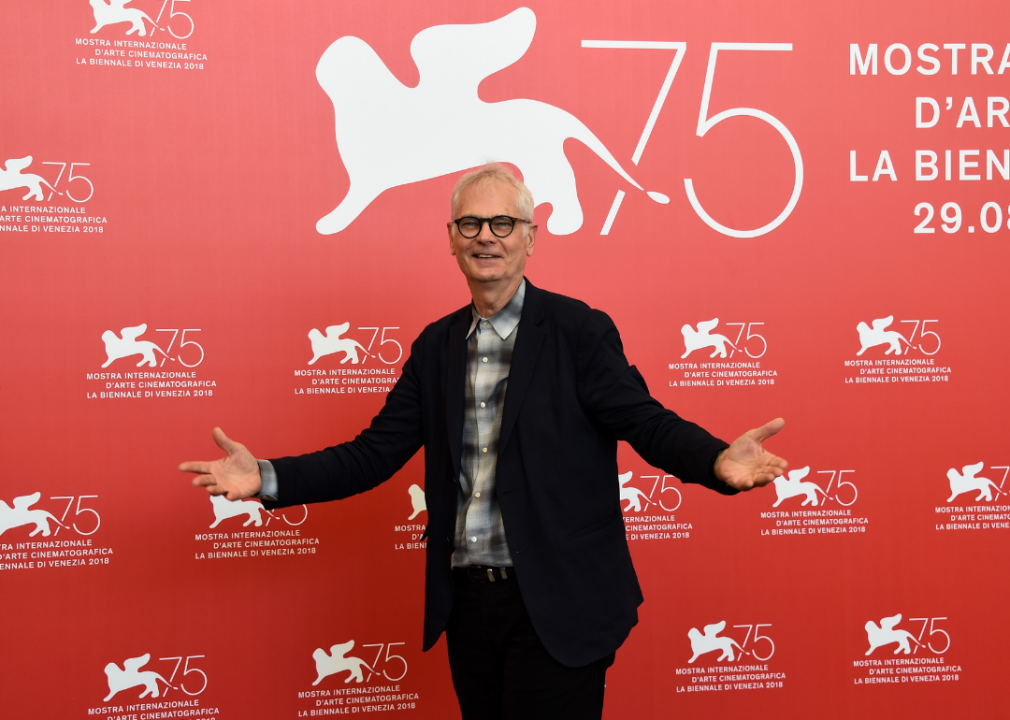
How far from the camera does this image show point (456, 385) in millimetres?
1749

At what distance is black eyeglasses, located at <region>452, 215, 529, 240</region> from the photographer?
1.75m

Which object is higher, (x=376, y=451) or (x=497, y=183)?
(x=497, y=183)

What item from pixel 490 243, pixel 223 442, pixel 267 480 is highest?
pixel 490 243

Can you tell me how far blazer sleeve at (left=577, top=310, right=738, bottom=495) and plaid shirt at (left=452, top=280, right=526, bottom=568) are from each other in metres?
0.18

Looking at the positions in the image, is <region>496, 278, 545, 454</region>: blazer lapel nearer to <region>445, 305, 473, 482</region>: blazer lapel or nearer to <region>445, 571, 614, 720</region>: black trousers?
<region>445, 305, 473, 482</region>: blazer lapel

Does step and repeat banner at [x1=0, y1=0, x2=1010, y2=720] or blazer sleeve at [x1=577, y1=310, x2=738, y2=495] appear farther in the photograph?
step and repeat banner at [x1=0, y1=0, x2=1010, y2=720]

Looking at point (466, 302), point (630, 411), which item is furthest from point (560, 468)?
point (466, 302)

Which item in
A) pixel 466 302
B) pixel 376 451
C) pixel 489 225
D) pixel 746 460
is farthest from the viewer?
pixel 466 302

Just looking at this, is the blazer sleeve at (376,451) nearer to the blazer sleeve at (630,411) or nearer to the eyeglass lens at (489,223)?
the eyeglass lens at (489,223)

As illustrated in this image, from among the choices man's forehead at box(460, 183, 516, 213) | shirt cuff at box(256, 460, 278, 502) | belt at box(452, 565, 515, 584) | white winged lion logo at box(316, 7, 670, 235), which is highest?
white winged lion logo at box(316, 7, 670, 235)

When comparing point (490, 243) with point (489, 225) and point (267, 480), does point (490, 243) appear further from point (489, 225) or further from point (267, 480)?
point (267, 480)

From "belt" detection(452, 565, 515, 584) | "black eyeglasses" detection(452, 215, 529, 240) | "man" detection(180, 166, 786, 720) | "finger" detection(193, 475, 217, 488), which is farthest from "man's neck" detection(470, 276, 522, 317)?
"finger" detection(193, 475, 217, 488)

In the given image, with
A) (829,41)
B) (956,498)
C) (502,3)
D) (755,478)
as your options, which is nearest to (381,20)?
(502,3)

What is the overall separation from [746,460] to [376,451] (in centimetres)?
90
